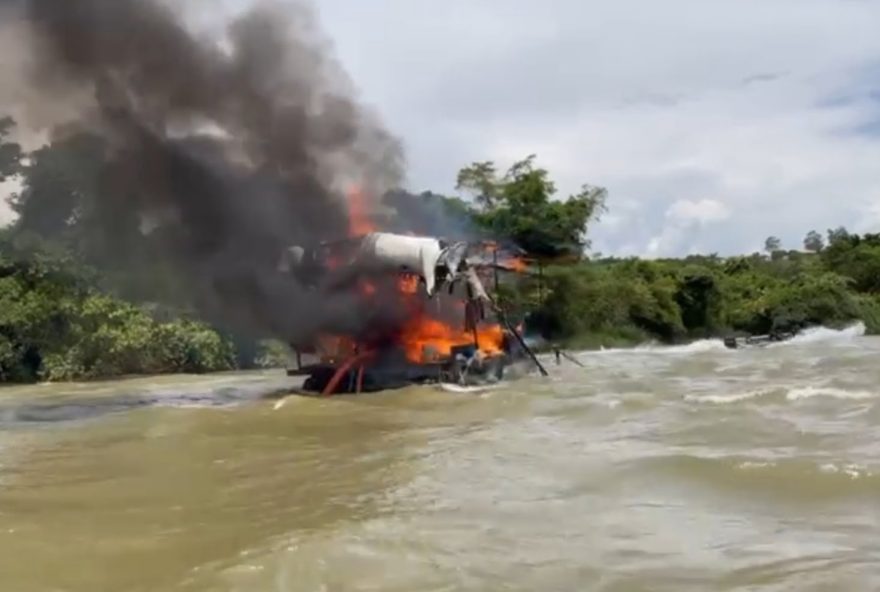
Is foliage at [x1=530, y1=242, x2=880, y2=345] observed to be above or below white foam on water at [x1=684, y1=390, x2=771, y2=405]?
above

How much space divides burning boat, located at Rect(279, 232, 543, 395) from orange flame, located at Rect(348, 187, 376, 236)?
4.80 feet

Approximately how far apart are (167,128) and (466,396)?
799cm

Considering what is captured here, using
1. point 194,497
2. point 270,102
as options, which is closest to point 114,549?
point 194,497

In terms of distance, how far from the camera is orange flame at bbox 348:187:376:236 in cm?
2316

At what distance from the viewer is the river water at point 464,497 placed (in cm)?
595

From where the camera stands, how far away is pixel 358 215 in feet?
77.3

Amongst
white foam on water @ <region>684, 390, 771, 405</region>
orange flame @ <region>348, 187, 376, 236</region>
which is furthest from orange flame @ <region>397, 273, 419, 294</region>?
white foam on water @ <region>684, 390, 771, 405</region>

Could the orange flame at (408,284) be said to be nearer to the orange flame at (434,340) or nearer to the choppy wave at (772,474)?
the orange flame at (434,340)

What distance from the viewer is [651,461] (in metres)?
9.55

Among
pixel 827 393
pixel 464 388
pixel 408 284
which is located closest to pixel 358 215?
pixel 408 284

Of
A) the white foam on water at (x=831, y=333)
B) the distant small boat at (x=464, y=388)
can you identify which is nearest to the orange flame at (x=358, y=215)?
the distant small boat at (x=464, y=388)

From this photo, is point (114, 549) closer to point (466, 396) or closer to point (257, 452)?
point (257, 452)

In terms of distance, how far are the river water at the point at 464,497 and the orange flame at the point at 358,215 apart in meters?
7.36

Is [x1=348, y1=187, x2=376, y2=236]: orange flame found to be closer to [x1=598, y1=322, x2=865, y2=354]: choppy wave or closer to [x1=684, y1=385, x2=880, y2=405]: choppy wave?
[x1=684, y1=385, x2=880, y2=405]: choppy wave
